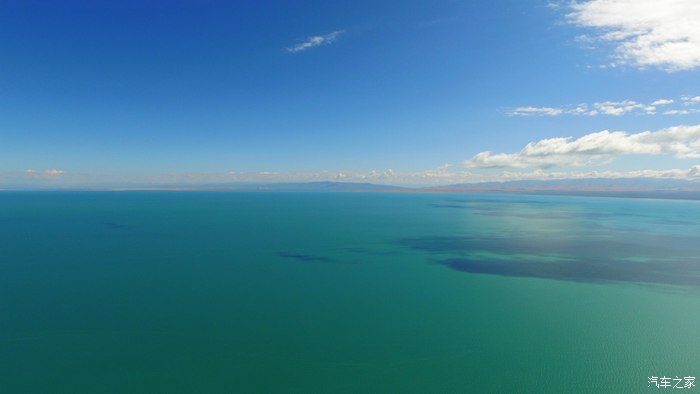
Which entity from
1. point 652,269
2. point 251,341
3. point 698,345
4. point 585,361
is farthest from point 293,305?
point 652,269

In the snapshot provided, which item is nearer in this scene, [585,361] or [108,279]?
[585,361]

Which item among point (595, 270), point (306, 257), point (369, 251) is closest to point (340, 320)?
point (306, 257)

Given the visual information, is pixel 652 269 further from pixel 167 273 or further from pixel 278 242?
pixel 167 273

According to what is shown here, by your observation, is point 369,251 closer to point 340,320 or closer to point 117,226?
point 340,320

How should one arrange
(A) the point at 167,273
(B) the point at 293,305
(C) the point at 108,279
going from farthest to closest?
(A) the point at 167,273
(C) the point at 108,279
(B) the point at 293,305

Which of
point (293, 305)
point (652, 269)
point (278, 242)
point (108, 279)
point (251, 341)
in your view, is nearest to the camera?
point (251, 341)

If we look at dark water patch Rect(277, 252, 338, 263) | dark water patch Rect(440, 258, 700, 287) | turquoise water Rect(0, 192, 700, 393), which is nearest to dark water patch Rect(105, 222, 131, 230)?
turquoise water Rect(0, 192, 700, 393)

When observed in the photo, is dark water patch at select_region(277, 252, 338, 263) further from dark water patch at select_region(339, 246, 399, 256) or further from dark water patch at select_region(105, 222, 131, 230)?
dark water patch at select_region(105, 222, 131, 230)

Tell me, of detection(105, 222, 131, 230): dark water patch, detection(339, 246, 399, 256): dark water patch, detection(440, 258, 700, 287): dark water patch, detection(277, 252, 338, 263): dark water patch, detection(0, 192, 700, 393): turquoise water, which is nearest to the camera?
detection(0, 192, 700, 393): turquoise water
